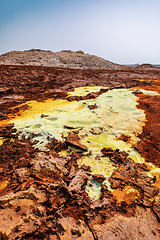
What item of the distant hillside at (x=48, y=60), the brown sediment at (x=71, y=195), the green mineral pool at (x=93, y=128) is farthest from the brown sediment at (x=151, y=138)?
the distant hillside at (x=48, y=60)

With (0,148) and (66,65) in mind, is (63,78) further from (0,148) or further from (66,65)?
(66,65)

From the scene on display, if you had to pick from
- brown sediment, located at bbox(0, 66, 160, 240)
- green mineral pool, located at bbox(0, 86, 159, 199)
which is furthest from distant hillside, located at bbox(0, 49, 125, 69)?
brown sediment, located at bbox(0, 66, 160, 240)

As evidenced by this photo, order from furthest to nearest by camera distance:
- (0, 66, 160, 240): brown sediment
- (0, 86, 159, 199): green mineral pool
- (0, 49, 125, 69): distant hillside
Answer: (0, 49, 125, 69): distant hillside → (0, 86, 159, 199): green mineral pool → (0, 66, 160, 240): brown sediment

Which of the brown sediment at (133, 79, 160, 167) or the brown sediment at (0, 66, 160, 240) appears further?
the brown sediment at (133, 79, 160, 167)

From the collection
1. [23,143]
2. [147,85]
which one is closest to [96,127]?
[23,143]

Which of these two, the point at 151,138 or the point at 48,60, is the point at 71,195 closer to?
the point at 151,138

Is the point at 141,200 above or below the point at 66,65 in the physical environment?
below

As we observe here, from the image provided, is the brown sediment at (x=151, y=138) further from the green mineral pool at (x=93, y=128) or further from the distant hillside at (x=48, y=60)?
the distant hillside at (x=48, y=60)

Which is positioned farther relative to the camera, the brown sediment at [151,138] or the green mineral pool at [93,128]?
the brown sediment at [151,138]

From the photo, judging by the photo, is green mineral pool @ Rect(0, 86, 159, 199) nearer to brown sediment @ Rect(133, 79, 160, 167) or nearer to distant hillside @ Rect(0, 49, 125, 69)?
brown sediment @ Rect(133, 79, 160, 167)

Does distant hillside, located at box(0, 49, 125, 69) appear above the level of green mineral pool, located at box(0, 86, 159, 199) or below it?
above

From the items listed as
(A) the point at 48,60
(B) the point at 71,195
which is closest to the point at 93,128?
(B) the point at 71,195
